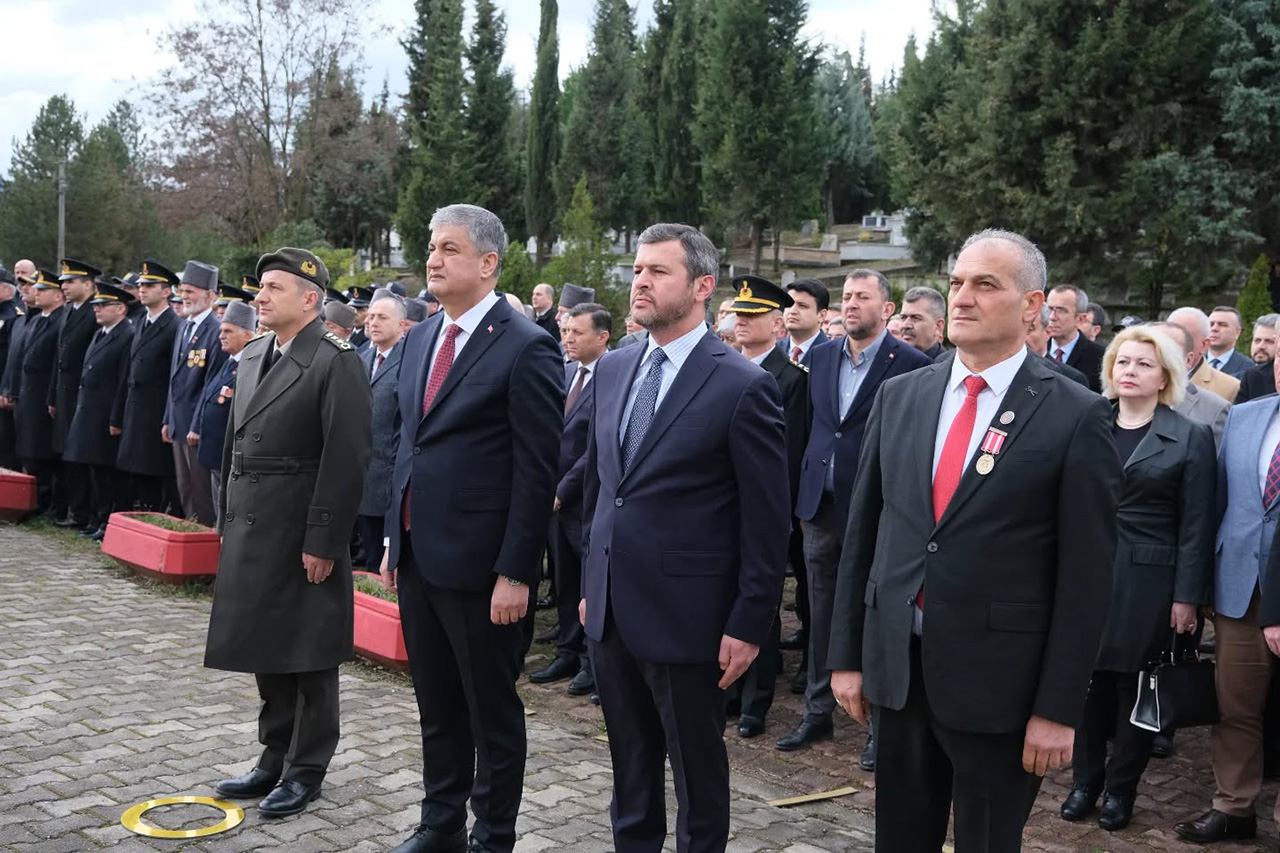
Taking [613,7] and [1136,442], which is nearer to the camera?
[1136,442]

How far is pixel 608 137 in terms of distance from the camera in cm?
4116

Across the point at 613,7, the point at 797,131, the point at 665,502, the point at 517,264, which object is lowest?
the point at 665,502

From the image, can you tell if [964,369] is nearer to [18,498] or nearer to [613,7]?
[18,498]

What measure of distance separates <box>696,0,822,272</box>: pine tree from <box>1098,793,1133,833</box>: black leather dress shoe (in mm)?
32151

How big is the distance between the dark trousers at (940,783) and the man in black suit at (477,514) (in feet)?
4.89

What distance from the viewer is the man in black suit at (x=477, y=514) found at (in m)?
4.25

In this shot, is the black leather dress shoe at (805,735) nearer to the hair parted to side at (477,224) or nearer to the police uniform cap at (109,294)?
the hair parted to side at (477,224)

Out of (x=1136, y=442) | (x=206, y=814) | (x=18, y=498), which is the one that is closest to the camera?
(x=206, y=814)

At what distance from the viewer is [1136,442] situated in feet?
17.7

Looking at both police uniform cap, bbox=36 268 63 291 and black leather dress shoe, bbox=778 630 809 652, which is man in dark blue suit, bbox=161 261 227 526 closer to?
police uniform cap, bbox=36 268 63 291

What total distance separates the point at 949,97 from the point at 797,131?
809 cm

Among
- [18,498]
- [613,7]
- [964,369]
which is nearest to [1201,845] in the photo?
[964,369]

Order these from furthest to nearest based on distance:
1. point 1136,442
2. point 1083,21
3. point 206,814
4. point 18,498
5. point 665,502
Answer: point 1083,21 → point 18,498 → point 1136,442 → point 206,814 → point 665,502

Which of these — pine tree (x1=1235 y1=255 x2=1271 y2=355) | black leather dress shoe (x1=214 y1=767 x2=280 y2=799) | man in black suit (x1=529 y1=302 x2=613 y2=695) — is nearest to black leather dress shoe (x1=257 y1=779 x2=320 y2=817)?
black leather dress shoe (x1=214 y1=767 x2=280 y2=799)
